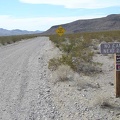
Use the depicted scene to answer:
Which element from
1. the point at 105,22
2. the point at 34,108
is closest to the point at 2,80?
the point at 34,108

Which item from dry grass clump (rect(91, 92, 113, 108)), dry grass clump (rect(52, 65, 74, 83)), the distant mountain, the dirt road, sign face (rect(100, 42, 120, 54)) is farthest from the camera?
the distant mountain

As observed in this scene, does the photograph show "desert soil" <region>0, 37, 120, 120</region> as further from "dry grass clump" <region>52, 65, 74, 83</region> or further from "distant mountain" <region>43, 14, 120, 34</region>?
"distant mountain" <region>43, 14, 120, 34</region>

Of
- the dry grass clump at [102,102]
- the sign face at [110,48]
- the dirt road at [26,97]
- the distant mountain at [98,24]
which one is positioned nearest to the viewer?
the dirt road at [26,97]

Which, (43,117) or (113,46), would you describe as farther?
(113,46)

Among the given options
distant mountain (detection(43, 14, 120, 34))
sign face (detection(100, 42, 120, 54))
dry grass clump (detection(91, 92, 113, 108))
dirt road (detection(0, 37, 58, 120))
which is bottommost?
distant mountain (detection(43, 14, 120, 34))

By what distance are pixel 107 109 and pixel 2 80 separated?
A: 6089 mm

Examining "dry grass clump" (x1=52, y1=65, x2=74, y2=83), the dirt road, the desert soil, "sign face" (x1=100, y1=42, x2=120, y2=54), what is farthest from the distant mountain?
"sign face" (x1=100, y1=42, x2=120, y2=54)

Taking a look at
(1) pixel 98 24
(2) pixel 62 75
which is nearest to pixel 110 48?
(2) pixel 62 75

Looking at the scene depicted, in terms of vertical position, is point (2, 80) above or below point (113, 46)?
below

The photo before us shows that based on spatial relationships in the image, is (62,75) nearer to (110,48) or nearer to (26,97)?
(26,97)

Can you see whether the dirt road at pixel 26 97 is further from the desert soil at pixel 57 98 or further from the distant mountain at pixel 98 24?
the distant mountain at pixel 98 24

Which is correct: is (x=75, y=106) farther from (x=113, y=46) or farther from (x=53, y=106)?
(x=113, y=46)

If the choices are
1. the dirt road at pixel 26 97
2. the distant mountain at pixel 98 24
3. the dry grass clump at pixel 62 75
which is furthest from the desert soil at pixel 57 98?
the distant mountain at pixel 98 24

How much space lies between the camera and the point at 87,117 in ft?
24.1
